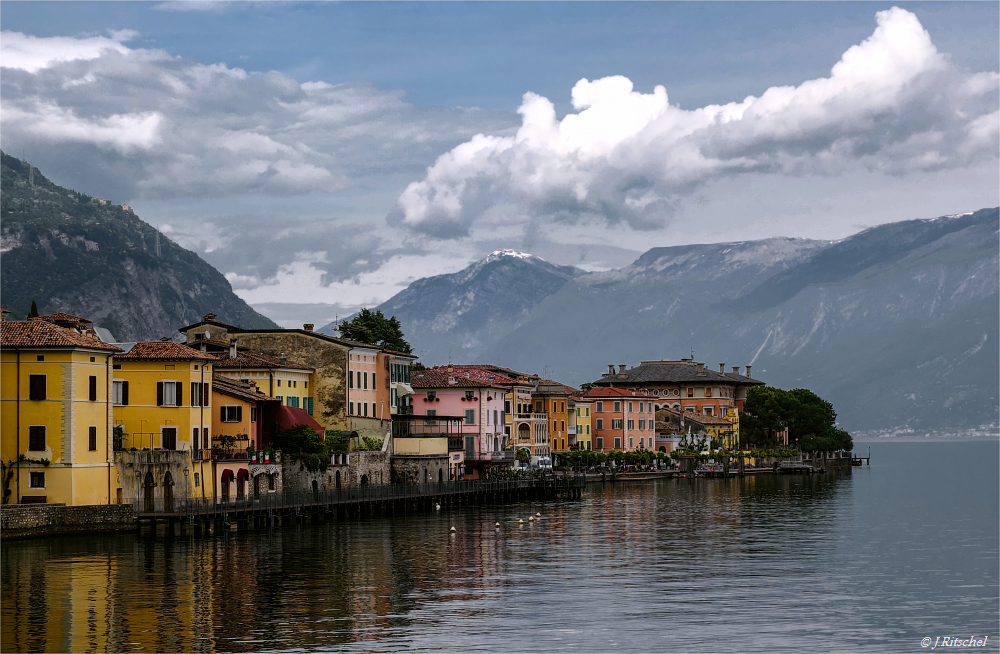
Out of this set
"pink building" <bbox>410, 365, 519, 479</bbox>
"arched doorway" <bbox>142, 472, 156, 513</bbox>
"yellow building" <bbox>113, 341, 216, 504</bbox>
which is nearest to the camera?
"arched doorway" <bbox>142, 472, 156, 513</bbox>

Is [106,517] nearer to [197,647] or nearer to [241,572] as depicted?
[241,572]

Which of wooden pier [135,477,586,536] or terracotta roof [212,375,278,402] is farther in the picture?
terracotta roof [212,375,278,402]

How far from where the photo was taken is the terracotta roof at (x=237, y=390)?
95.8 meters

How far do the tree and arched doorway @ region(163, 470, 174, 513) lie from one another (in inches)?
3085

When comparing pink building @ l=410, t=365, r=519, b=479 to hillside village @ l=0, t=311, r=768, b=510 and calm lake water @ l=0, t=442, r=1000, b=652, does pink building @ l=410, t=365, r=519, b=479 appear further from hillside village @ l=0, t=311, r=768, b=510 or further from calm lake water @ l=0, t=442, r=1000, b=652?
calm lake water @ l=0, t=442, r=1000, b=652

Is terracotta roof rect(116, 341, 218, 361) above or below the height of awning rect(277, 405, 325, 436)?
above

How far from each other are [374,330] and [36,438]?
9432cm

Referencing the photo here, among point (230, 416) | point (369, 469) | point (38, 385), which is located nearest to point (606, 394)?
point (369, 469)

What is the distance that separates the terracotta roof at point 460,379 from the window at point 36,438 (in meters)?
66.0

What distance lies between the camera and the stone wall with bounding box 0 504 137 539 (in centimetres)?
7344

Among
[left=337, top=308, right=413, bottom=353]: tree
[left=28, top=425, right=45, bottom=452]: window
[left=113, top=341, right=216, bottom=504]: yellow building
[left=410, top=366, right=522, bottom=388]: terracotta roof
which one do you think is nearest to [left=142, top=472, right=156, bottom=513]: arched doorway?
[left=113, top=341, right=216, bottom=504]: yellow building

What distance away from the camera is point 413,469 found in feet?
398

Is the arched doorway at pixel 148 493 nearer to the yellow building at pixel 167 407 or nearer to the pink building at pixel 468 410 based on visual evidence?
the yellow building at pixel 167 407

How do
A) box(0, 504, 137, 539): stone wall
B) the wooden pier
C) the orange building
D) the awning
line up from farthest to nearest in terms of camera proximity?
the orange building
the awning
the wooden pier
box(0, 504, 137, 539): stone wall
